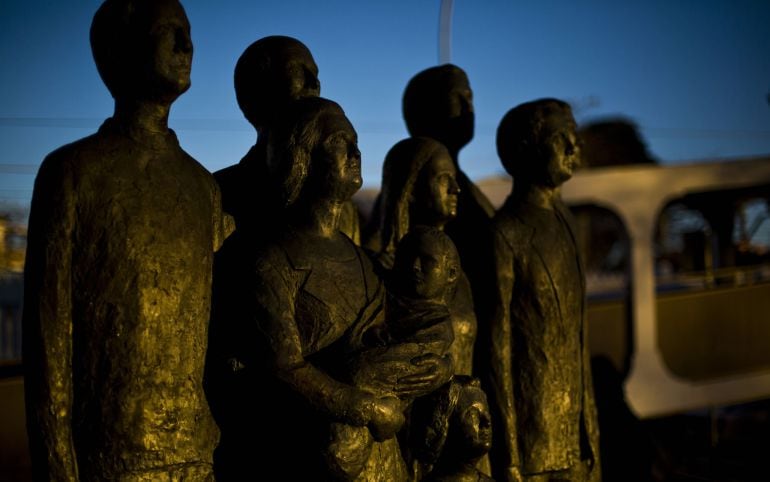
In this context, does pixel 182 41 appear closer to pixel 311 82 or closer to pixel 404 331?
pixel 311 82

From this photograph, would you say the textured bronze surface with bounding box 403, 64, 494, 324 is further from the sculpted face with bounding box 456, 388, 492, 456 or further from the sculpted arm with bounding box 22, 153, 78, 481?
the sculpted arm with bounding box 22, 153, 78, 481

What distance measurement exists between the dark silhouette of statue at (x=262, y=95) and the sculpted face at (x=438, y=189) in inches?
14.6

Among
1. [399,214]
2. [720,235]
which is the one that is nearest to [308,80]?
[399,214]

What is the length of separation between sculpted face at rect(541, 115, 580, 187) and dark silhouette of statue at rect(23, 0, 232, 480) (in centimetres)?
229

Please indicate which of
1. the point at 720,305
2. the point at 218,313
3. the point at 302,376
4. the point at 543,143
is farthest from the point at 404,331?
the point at 720,305

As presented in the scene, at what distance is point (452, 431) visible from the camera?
3654mm

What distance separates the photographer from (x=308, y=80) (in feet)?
14.3

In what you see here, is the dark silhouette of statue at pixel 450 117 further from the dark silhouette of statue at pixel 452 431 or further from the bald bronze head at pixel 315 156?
the bald bronze head at pixel 315 156

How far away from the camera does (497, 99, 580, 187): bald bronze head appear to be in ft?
16.4

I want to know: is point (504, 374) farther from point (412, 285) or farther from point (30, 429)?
→ point (30, 429)

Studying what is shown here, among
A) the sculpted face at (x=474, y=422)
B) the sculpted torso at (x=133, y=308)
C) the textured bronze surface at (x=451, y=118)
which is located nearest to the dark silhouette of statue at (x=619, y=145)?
the textured bronze surface at (x=451, y=118)

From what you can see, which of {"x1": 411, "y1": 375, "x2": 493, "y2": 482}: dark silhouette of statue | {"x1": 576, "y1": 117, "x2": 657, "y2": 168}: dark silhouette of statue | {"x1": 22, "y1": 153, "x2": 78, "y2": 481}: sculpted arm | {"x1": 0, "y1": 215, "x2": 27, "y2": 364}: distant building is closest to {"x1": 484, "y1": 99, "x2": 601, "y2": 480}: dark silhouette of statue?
{"x1": 411, "y1": 375, "x2": 493, "y2": 482}: dark silhouette of statue

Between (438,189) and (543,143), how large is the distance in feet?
2.67

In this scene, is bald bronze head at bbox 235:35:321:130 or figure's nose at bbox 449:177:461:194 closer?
bald bronze head at bbox 235:35:321:130
